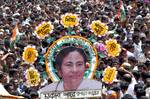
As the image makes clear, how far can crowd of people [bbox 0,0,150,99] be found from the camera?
11227mm

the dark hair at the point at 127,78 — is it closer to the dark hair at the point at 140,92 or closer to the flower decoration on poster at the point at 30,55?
the dark hair at the point at 140,92

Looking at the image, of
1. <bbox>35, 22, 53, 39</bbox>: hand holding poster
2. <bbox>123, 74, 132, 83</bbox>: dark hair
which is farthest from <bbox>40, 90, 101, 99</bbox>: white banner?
<bbox>123, 74, 132, 83</bbox>: dark hair

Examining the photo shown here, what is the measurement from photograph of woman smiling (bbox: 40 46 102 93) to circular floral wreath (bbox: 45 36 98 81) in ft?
0.60

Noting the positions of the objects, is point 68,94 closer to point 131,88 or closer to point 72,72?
point 72,72

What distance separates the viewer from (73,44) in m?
9.69

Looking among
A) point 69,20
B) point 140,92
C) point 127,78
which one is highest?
point 69,20

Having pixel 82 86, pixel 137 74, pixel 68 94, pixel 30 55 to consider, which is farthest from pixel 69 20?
pixel 137 74

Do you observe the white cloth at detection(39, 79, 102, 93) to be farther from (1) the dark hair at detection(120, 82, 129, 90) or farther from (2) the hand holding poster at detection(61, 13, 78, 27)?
(1) the dark hair at detection(120, 82, 129, 90)

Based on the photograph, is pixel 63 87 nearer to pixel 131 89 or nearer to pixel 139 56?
pixel 131 89

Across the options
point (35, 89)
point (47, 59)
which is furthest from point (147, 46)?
point (47, 59)

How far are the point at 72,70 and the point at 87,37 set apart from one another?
8.69 feet

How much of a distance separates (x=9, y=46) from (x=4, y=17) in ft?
22.5

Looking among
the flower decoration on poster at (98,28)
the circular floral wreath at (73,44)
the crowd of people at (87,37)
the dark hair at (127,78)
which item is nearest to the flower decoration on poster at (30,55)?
the crowd of people at (87,37)

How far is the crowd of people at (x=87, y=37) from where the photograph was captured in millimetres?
11227
